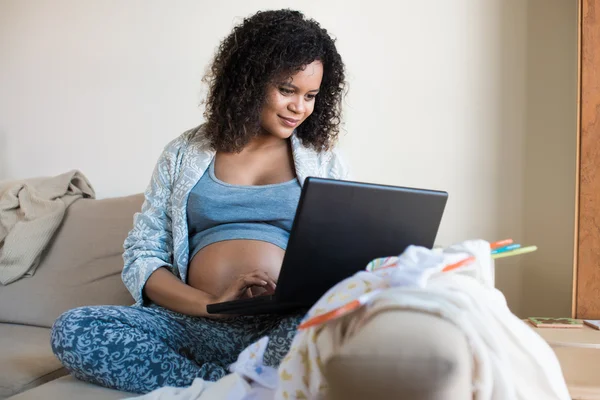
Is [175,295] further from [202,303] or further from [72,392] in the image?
[72,392]

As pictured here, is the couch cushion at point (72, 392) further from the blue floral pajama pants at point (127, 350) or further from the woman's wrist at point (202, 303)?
the woman's wrist at point (202, 303)

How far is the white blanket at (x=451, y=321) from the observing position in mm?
677

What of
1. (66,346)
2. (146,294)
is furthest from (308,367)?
(146,294)

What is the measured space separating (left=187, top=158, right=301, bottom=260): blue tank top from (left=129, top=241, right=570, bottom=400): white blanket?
72 cm

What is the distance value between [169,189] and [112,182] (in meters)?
0.99

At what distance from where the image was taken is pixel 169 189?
5.32 feet

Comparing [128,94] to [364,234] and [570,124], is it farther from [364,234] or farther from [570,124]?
[364,234]

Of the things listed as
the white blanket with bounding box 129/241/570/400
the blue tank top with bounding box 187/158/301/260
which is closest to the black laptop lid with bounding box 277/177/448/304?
the white blanket with bounding box 129/241/570/400

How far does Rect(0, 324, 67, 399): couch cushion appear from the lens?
1.46 m

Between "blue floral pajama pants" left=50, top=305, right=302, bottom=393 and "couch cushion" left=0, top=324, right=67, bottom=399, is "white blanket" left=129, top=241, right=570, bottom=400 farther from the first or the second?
"couch cushion" left=0, top=324, right=67, bottom=399

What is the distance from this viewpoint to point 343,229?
3.21 feet

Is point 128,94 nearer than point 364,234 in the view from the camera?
No

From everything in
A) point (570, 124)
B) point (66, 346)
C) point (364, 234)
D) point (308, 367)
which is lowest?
point (66, 346)

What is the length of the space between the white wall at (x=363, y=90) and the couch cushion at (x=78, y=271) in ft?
1.45
